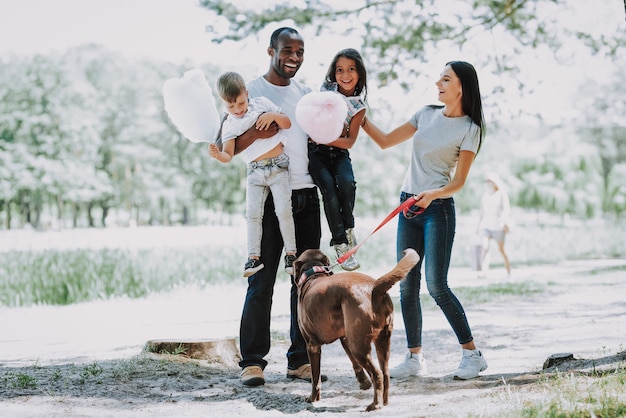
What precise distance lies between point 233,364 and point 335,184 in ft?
6.45

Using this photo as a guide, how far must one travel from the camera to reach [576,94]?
26.9 m

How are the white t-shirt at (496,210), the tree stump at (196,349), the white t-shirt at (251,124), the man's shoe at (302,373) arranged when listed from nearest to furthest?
the white t-shirt at (251,124) < the man's shoe at (302,373) < the tree stump at (196,349) < the white t-shirt at (496,210)

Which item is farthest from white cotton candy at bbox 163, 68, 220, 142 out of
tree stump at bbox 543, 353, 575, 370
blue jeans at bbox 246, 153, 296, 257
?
tree stump at bbox 543, 353, 575, 370

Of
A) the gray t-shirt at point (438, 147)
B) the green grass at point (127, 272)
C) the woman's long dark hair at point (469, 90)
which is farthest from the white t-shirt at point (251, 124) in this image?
the green grass at point (127, 272)

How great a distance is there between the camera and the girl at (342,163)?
4.27 m

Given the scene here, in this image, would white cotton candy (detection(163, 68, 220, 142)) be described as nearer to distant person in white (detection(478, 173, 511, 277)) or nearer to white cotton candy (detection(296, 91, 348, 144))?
white cotton candy (detection(296, 91, 348, 144))

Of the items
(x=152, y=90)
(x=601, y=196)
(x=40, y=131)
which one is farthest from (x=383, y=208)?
(x=40, y=131)

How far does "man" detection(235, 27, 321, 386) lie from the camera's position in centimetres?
432

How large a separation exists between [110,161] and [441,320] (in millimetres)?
23265

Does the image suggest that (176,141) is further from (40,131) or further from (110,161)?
(40,131)

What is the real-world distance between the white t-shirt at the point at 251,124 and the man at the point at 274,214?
0.10 m

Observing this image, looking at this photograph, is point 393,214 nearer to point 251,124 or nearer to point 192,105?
point 251,124

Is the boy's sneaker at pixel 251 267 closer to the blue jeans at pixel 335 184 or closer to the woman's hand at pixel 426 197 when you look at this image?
the blue jeans at pixel 335 184

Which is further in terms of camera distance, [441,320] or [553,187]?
[553,187]
